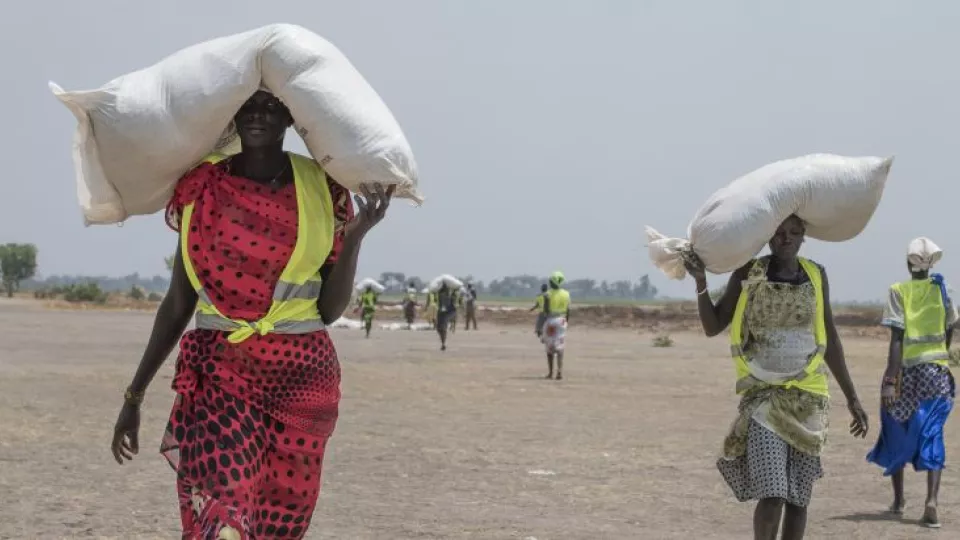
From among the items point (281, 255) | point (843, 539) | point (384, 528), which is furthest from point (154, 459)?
point (281, 255)

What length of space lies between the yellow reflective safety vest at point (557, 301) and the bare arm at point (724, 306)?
14.9 metres

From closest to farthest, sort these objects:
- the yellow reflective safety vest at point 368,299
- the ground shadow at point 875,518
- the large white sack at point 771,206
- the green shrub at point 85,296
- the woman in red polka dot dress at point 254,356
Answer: the woman in red polka dot dress at point 254,356 < the large white sack at point 771,206 < the ground shadow at point 875,518 < the yellow reflective safety vest at point 368,299 < the green shrub at point 85,296

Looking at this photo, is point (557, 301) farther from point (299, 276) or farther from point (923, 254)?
point (299, 276)

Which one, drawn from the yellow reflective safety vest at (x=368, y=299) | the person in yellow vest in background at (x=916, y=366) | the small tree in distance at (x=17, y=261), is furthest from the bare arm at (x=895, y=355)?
the small tree in distance at (x=17, y=261)

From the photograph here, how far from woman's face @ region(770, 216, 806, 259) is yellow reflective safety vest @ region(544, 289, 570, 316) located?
14979 millimetres

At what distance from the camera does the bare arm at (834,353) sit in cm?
610

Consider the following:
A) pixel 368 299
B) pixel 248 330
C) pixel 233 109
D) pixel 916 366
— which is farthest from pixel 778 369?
pixel 368 299

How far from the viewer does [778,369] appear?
595 centimetres

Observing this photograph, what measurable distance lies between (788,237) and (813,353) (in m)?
0.52

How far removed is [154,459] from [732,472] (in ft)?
17.4

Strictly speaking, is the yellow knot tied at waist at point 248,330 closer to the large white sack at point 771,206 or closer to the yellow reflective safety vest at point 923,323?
the large white sack at point 771,206

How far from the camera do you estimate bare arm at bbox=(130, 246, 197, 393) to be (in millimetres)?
4305

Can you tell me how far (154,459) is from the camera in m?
10.1

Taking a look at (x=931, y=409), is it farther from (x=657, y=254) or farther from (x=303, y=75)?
(x=303, y=75)
